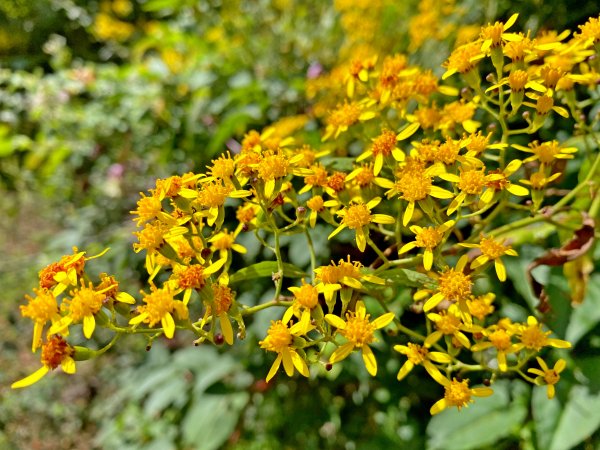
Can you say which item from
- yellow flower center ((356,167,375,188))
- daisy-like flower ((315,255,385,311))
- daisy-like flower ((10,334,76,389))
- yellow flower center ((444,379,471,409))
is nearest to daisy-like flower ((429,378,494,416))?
yellow flower center ((444,379,471,409))

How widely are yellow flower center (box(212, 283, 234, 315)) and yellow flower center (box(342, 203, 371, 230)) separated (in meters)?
0.21

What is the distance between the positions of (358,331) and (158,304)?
283 mm

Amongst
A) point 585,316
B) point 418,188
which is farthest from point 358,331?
point 585,316

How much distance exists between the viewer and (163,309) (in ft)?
2.61

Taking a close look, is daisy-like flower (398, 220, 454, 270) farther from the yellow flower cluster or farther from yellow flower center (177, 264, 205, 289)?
yellow flower center (177, 264, 205, 289)

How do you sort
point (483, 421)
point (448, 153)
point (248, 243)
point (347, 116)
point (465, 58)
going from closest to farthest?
point (448, 153), point (465, 58), point (347, 116), point (483, 421), point (248, 243)

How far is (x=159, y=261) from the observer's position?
2.86ft

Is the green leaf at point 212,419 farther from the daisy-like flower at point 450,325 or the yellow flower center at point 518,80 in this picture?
the yellow flower center at point 518,80

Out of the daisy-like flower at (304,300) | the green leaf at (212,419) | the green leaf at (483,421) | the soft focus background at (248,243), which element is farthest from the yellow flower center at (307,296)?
the green leaf at (212,419)

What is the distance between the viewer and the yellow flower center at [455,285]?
2.66ft

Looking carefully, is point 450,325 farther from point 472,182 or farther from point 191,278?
point 191,278

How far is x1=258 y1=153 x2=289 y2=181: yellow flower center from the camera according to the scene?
868 millimetres

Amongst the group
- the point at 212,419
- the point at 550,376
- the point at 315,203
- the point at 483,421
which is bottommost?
the point at 212,419

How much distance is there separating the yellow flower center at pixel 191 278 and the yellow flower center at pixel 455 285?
13.3 inches
